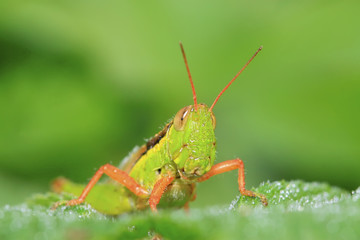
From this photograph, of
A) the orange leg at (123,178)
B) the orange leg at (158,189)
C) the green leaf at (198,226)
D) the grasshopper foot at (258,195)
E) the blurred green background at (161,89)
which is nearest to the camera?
the green leaf at (198,226)

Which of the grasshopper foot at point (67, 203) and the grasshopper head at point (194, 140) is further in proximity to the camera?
the grasshopper head at point (194, 140)

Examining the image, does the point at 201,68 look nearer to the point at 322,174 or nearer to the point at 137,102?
the point at 137,102

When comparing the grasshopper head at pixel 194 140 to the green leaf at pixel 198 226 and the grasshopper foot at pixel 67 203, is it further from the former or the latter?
the green leaf at pixel 198 226

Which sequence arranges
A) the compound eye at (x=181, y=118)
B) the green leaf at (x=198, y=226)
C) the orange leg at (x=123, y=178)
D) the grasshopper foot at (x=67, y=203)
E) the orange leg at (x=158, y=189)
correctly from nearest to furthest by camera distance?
1. the green leaf at (x=198, y=226)
2. the grasshopper foot at (x=67, y=203)
3. the orange leg at (x=158, y=189)
4. the compound eye at (x=181, y=118)
5. the orange leg at (x=123, y=178)

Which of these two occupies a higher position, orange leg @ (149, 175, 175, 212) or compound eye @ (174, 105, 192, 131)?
compound eye @ (174, 105, 192, 131)

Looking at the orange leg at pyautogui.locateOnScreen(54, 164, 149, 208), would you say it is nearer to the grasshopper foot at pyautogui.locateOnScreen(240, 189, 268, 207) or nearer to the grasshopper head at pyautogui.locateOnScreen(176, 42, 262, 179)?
the grasshopper head at pyautogui.locateOnScreen(176, 42, 262, 179)

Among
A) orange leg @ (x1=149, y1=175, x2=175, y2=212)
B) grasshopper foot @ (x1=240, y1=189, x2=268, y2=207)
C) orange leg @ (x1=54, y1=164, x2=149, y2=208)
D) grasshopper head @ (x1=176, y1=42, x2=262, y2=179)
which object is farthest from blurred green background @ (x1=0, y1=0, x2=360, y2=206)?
grasshopper foot @ (x1=240, y1=189, x2=268, y2=207)

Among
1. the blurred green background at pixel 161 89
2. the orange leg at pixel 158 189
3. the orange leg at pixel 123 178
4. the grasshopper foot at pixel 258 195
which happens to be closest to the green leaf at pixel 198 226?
the grasshopper foot at pixel 258 195
